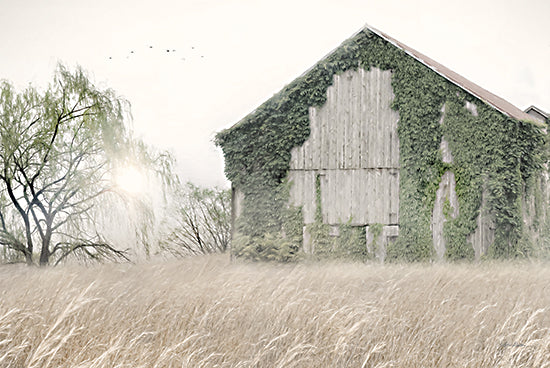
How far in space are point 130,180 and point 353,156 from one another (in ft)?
21.6

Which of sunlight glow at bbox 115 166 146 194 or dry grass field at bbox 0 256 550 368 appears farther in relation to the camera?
sunlight glow at bbox 115 166 146 194

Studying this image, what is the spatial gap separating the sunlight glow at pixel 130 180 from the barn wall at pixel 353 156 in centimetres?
459

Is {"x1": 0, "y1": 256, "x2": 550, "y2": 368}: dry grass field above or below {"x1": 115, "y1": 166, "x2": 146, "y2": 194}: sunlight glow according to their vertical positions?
below

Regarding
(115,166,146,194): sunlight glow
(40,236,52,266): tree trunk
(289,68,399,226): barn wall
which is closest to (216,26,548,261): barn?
(289,68,399,226): barn wall

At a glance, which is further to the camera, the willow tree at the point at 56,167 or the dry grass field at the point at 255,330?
the willow tree at the point at 56,167

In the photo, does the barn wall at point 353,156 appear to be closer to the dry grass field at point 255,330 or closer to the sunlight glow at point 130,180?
the sunlight glow at point 130,180

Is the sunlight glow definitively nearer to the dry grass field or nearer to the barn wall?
the barn wall

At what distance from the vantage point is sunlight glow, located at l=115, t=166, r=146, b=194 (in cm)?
1366

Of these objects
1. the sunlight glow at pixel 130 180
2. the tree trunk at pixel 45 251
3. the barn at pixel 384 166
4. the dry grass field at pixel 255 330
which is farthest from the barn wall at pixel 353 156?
the tree trunk at pixel 45 251

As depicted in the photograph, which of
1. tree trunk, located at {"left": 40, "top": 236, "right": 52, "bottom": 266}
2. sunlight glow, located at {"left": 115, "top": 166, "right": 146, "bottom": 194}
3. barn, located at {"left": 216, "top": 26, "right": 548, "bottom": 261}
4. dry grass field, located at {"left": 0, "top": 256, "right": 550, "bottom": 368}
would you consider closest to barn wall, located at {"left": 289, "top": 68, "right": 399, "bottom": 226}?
barn, located at {"left": 216, "top": 26, "right": 548, "bottom": 261}

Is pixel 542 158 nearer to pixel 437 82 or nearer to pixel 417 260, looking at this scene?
pixel 437 82

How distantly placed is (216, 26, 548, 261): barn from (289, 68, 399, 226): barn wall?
Answer: 31mm

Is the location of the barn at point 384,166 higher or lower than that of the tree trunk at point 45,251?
higher

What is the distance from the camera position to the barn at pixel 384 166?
14242mm
